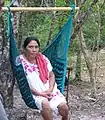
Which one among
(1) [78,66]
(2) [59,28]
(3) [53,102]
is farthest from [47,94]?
(1) [78,66]

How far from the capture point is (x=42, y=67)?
142 inches

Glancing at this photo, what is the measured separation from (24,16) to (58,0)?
113 cm

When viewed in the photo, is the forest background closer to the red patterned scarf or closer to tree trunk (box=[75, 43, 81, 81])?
tree trunk (box=[75, 43, 81, 81])

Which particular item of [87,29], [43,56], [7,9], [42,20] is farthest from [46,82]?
[87,29]

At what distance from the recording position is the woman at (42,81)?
11.1 feet

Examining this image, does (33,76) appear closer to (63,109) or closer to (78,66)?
(63,109)

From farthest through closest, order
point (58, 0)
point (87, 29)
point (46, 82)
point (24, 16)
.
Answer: point (87, 29)
point (58, 0)
point (24, 16)
point (46, 82)

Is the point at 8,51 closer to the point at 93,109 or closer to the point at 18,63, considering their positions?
the point at 18,63

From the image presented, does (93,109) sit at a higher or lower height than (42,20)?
lower

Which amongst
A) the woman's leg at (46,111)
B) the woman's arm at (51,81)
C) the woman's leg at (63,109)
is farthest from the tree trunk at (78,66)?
the woman's leg at (46,111)

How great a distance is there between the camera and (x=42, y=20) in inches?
205

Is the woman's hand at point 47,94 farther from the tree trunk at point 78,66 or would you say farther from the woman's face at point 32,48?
the tree trunk at point 78,66

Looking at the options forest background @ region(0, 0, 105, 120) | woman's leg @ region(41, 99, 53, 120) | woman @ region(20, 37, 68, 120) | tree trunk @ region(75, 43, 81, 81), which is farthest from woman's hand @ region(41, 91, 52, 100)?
tree trunk @ region(75, 43, 81, 81)

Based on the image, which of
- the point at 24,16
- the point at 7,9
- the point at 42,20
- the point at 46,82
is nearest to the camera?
the point at 7,9
